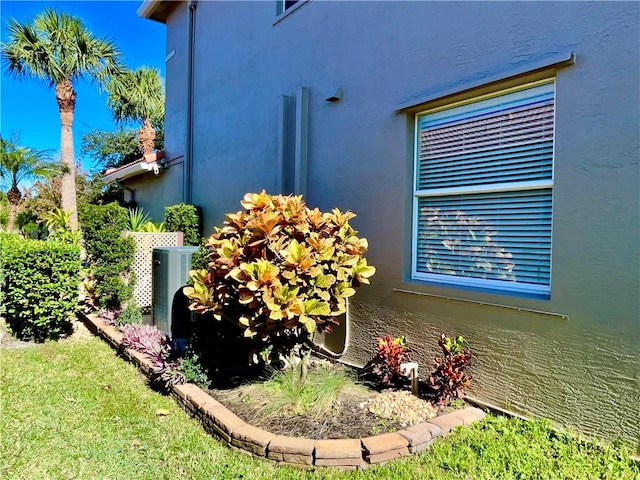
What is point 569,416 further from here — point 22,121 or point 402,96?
point 22,121

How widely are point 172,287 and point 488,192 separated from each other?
440 cm

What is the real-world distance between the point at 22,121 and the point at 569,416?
21.3m

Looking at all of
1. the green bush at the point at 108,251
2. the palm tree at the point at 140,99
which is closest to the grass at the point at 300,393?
the green bush at the point at 108,251

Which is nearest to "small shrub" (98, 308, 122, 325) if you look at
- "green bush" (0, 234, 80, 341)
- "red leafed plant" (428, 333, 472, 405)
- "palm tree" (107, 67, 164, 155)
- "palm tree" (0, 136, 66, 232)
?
"green bush" (0, 234, 80, 341)

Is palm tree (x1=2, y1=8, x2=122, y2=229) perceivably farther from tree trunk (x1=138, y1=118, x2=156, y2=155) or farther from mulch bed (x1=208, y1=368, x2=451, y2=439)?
mulch bed (x1=208, y1=368, x2=451, y2=439)

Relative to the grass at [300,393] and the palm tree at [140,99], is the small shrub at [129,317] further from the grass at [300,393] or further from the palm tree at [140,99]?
the palm tree at [140,99]

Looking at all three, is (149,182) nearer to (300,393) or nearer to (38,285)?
(38,285)

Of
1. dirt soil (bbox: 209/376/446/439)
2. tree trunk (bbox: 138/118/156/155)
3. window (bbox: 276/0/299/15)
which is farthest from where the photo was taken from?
tree trunk (bbox: 138/118/156/155)

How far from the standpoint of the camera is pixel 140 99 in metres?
15.7

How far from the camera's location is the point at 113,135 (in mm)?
24969

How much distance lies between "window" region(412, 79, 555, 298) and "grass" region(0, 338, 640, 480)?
1.24 metres

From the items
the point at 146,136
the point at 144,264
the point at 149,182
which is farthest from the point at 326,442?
the point at 146,136

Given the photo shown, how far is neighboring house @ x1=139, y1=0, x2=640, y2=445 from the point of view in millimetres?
3234

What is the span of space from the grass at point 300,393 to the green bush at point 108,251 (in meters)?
3.96
